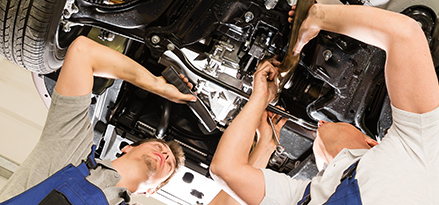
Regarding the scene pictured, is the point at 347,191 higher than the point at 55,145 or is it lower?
higher

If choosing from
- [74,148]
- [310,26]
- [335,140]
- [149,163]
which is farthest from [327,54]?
[74,148]

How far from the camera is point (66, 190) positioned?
1.63 metres

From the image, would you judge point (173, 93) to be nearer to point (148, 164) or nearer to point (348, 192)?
point (148, 164)

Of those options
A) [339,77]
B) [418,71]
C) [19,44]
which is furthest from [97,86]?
[418,71]

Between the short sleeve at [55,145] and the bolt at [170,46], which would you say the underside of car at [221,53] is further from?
the short sleeve at [55,145]

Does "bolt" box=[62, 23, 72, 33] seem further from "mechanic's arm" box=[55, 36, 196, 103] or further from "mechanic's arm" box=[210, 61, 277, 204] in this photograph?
"mechanic's arm" box=[210, 61, 277, 204]

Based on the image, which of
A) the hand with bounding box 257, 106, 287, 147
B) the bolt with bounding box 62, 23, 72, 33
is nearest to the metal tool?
the hand with bounding box 257, 106, 287, 147

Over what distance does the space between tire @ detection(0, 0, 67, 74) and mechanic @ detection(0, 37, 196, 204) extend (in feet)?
0.47

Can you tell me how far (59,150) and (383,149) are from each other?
1.37 m

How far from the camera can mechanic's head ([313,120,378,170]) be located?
6.16ft

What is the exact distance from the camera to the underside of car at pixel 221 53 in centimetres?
192

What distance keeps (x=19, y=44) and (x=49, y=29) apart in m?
0.20

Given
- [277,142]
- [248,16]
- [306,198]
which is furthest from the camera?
[277,142]

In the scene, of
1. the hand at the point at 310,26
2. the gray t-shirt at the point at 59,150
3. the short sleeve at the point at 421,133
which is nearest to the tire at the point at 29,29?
the gray t-shirt at the point at 59,150
